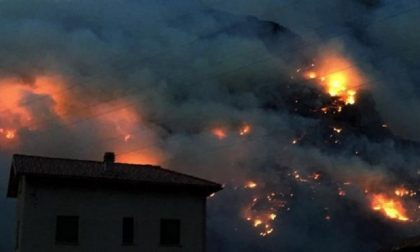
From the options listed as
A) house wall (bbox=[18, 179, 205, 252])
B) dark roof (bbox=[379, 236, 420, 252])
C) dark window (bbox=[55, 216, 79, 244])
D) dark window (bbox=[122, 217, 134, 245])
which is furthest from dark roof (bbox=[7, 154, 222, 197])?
dark roof (bbox=[379, 236, 420, 252])

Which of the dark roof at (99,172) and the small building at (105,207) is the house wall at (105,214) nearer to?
the small building at (105,207)

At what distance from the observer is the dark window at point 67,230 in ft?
95.0

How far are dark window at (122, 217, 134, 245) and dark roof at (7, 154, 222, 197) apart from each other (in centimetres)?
195

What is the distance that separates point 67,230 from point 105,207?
7.07ft

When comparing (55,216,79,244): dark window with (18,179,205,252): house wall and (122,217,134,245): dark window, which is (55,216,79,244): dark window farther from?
(122,217,134,245): dark window

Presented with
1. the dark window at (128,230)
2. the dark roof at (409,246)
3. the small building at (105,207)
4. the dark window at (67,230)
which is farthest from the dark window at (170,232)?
the dark roof at (409,246)

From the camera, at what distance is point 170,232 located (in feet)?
103

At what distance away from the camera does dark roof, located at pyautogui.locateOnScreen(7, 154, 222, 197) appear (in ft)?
95.6

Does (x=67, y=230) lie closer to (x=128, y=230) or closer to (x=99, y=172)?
(x=128, y=230)

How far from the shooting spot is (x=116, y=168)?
106 ft

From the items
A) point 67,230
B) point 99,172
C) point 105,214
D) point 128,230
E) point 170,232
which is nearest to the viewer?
point 67,230

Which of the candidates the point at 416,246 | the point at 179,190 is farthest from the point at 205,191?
the point at 416,246

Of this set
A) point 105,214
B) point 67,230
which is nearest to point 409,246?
point 105,214

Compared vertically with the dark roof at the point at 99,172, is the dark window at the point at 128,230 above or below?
below
